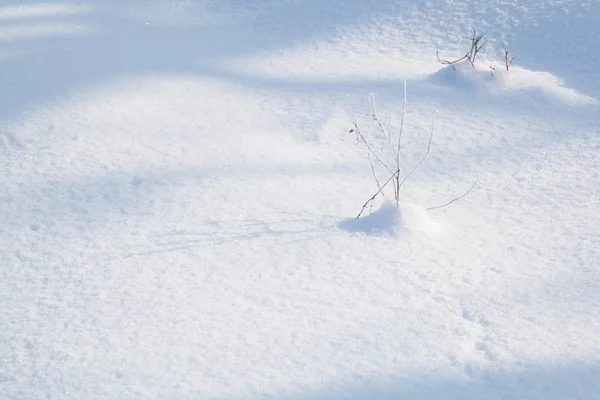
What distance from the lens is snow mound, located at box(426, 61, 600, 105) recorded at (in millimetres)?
5621

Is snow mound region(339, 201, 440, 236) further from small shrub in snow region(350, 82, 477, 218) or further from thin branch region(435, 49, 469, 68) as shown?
thin branch region(435, 49, 469, 68)

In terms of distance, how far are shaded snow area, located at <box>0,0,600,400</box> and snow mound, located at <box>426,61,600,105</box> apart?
0.09ft

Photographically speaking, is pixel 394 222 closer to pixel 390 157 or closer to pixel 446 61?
pixel 390 157

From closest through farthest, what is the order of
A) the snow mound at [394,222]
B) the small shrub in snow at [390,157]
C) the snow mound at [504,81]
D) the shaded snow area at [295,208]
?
the shaded snow area at [295,208]
the snow mound at [394,222]
the small shrub in snow at [390,157]
the snow mound at [504,81]

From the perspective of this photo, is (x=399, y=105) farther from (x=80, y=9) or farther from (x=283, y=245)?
(x=80, y=9)

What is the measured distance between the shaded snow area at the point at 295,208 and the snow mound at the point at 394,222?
1 centimetres

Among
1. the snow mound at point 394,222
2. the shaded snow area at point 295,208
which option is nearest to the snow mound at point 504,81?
the shaded snow area at point 295,208

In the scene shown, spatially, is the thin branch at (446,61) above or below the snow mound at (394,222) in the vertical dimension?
above

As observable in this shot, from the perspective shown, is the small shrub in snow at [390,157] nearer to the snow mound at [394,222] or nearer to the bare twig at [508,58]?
the snow mound at [394,222]

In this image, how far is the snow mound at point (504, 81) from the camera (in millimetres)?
5621

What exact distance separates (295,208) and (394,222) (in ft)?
2.12

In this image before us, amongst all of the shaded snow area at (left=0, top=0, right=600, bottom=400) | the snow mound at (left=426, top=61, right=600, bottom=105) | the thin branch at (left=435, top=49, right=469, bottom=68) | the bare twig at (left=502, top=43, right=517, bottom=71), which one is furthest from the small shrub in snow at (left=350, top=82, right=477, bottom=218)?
the bare twig at (left=502, top=43, right=517, bottom=71)

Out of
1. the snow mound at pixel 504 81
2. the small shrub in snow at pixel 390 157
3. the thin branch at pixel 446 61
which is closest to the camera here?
the small shrub in snow at pixel 390 157

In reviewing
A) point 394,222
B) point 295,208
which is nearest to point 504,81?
point 394,222
